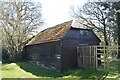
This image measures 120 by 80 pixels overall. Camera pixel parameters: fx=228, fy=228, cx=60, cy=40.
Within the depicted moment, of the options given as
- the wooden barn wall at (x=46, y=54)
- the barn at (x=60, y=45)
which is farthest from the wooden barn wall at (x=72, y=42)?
the wooden barn wall at (x=46, y=54)

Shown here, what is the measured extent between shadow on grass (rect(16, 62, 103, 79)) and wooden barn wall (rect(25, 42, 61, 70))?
95mm

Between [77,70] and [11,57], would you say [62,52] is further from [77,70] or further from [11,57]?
[11,57]

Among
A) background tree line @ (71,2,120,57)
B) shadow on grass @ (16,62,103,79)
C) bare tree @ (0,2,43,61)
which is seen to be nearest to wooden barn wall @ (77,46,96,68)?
shadow on grass @ (16,62,103,79)

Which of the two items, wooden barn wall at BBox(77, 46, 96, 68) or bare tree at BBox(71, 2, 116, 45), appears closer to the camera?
bare tree at BBox(71, 2, 116, 45)

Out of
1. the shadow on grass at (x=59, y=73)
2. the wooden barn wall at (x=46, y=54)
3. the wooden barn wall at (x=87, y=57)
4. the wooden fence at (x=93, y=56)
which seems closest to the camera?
the shadow on grass at (x=59, y=73)

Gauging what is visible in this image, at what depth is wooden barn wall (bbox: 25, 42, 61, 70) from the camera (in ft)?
11.5

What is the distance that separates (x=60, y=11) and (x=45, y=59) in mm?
802

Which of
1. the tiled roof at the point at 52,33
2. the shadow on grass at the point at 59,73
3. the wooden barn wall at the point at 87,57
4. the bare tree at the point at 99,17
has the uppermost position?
the bare tree at the point at 99,17

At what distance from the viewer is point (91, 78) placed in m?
3.20

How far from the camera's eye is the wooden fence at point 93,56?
11.1 feet

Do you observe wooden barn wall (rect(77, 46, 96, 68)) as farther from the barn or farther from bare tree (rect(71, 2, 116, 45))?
bare tree (rect(71, 2, 116, 45))

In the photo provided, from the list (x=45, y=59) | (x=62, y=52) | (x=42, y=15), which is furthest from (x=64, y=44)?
(x=42, y=15)

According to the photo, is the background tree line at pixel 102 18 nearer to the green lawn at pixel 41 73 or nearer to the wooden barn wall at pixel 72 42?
the wooden barn wall at pixel 72 42

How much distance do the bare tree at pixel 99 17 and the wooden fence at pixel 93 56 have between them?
0.51ft
